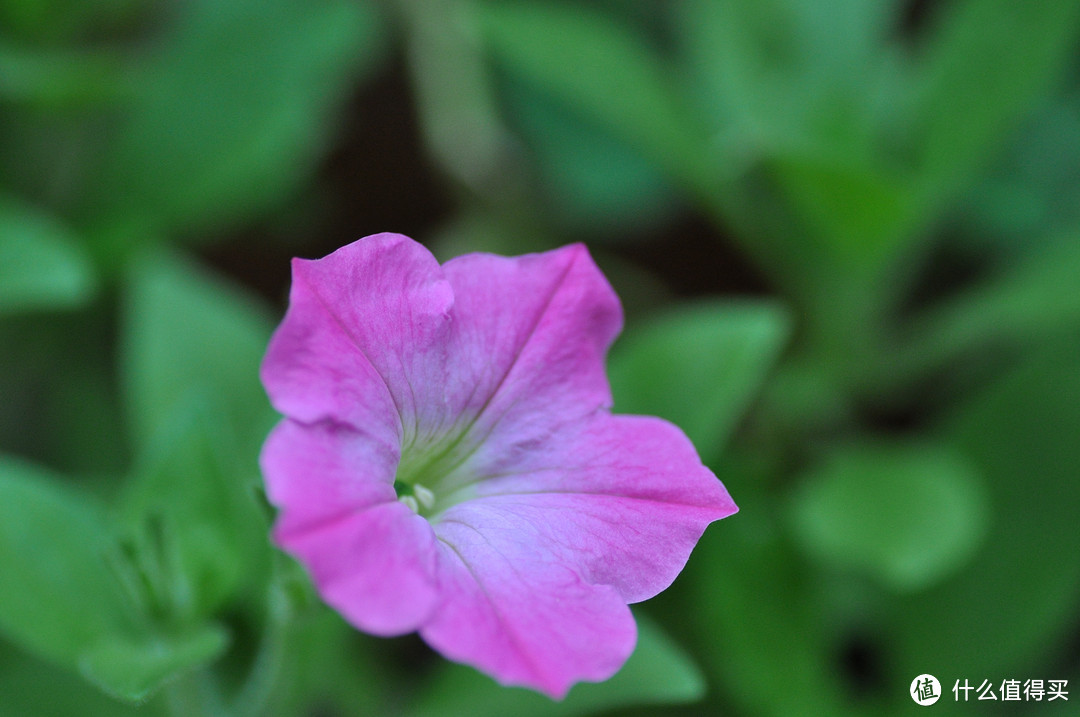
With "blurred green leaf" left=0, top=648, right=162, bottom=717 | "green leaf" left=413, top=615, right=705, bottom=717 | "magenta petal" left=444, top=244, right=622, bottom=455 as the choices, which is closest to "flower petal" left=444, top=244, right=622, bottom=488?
"magenta petal" left=444, top=244, right=622, bottom=455

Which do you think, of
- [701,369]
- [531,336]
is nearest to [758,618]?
[701,369]

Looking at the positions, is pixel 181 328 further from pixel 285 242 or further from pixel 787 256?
pixel 787 256

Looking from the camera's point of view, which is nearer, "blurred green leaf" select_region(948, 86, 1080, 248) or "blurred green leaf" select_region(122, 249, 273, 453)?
"blurred green leaf" select_region(122, 249, 273, 453)

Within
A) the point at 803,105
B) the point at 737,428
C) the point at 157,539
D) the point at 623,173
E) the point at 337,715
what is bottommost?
the point at 337,715

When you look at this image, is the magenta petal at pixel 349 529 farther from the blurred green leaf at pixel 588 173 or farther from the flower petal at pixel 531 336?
the blurred green leaf at pixel 588 173

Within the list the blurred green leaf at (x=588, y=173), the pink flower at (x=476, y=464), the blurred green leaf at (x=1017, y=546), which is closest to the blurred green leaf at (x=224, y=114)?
the blurred green leaf at (x=588, y=173)

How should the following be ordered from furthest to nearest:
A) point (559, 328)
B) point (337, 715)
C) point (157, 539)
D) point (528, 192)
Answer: point (528, 192) < point (337, 715) < point (157, 539) < point (559, 328)

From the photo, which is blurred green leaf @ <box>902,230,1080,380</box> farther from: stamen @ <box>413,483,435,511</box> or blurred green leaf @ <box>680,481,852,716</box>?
stamen @ <box>413,483,435,511</box>

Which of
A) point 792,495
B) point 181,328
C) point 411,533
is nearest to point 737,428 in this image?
point 792,495
